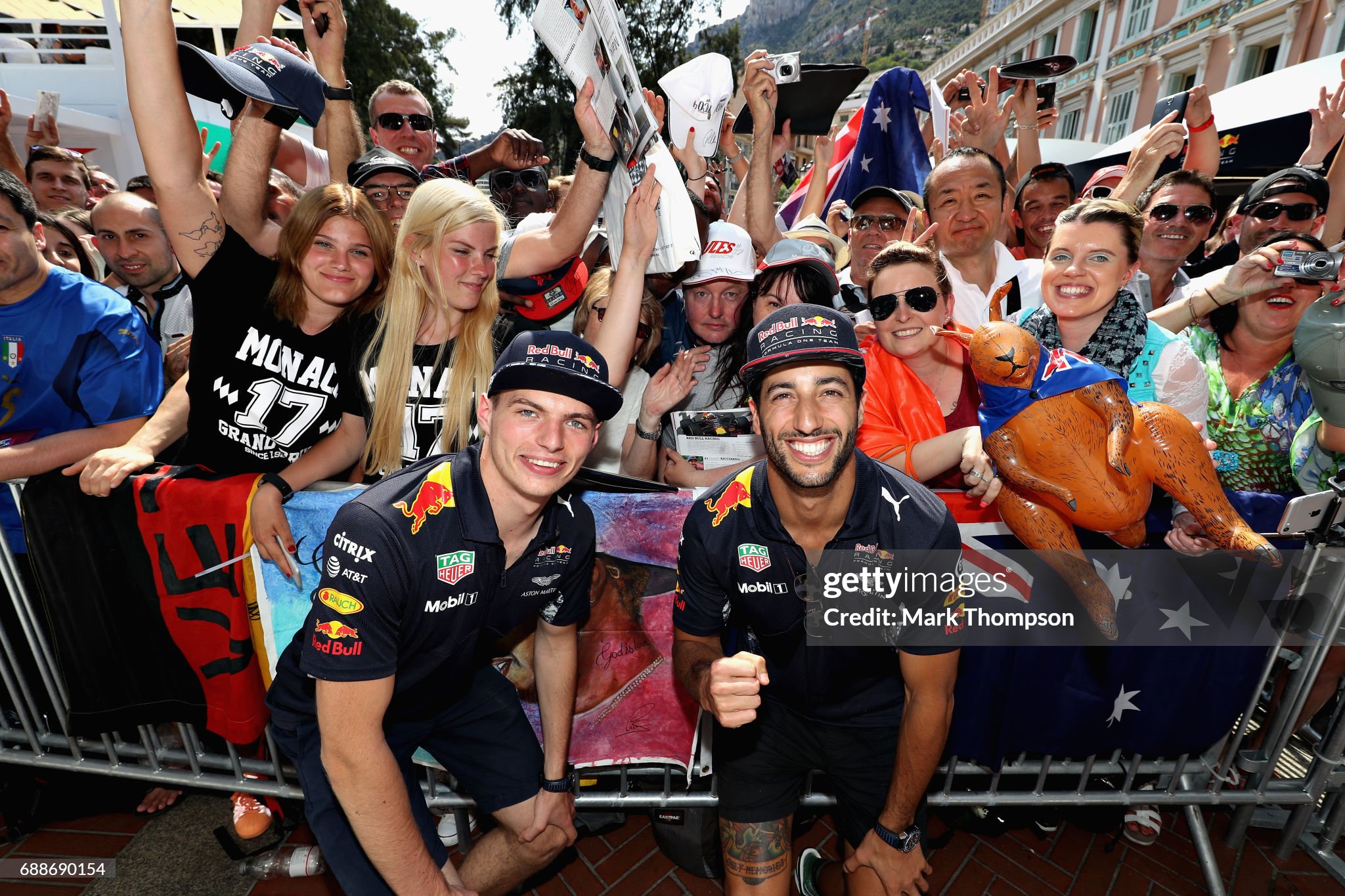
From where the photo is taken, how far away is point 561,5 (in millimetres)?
2338

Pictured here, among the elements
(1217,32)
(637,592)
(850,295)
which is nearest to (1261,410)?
(850,295)

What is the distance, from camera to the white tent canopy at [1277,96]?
7.71 meters

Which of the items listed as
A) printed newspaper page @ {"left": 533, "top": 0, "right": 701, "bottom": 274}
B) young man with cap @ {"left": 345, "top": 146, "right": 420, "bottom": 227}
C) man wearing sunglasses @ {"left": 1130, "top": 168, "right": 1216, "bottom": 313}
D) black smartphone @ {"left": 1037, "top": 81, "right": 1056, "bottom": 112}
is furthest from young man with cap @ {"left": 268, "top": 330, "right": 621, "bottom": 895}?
black smartphone @ {"left": 1037, "top": 81, "right": 1056, "bottom": 112}

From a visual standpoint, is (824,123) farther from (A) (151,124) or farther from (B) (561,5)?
(A) (151,124)

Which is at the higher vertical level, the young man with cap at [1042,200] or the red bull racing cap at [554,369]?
the young man with cap at [1042,200]

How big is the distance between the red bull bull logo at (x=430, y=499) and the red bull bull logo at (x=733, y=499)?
95 centimetres

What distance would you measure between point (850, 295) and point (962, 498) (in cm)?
155

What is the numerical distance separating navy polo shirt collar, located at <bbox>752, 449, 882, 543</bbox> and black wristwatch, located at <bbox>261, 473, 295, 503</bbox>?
6.15 feet

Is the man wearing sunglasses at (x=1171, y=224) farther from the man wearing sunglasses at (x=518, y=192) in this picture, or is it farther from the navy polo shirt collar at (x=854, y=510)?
the man wearing sunglasses at (x=518, y=192)

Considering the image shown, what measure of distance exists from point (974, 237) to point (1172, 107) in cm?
185

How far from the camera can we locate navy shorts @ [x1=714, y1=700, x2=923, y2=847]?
2.71 meters

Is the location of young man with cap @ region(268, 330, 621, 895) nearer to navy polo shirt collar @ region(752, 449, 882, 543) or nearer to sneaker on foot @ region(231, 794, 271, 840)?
navy polo shirt collar @ region(752, 449, 882, 543)

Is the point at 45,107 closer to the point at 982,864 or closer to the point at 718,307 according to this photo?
the point at 718,307

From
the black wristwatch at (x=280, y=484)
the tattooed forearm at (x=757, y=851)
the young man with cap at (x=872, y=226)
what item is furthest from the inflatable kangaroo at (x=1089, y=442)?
the black wristwatch at (x=280, y=484)
